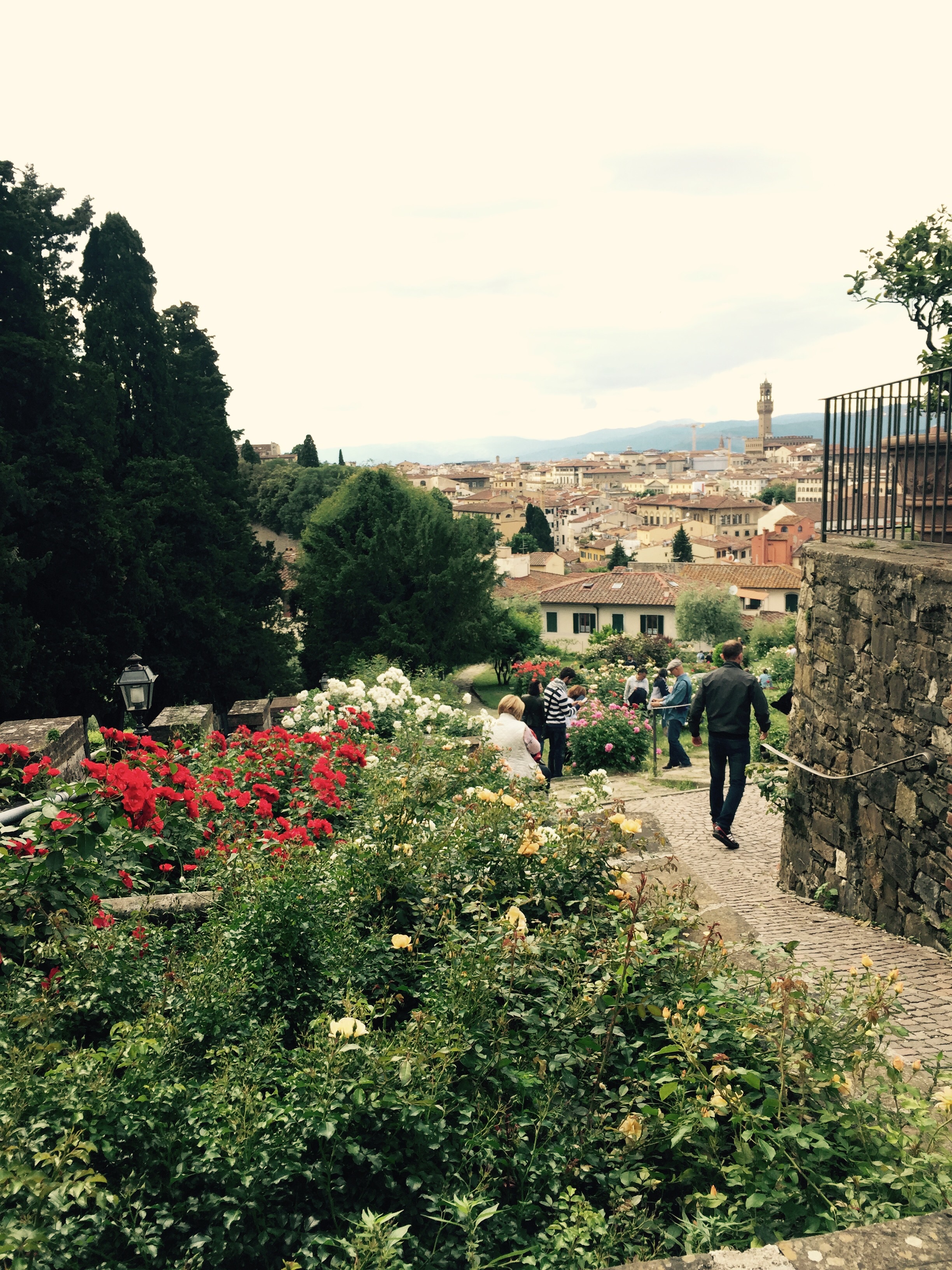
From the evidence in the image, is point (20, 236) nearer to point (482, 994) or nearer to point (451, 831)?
point (451, 831)

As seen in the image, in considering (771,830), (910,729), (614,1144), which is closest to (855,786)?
(910,729)

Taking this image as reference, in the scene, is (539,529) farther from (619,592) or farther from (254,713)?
(254,713)

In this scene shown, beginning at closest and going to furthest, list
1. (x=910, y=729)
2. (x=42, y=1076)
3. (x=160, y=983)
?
(x=42, y=1076), (x=160, y=983), (x=910, y=729)

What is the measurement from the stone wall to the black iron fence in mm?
239

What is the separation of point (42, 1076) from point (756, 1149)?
1881 mm

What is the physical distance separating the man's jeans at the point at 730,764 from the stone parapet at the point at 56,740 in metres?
4.47

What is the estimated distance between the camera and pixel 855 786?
5965 mm

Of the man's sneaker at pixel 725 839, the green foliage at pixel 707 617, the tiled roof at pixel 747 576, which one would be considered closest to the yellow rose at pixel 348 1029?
the man's sneaker at pixel 725 839

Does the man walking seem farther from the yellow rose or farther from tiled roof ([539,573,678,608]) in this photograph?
tiled roof ([539,573,678,608])

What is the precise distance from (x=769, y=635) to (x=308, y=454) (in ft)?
132

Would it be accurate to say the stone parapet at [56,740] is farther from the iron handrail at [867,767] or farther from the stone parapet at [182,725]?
the iron handrail at [867,767]

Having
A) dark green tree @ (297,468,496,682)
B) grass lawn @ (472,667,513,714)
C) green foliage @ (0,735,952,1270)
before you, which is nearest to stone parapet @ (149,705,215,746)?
green foliage @ (0,735,952,1270)

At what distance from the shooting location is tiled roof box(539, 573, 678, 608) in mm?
56594

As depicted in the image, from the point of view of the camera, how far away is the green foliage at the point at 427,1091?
7.11 feet
